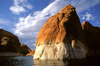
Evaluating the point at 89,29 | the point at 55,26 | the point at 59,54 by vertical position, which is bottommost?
the point at 59,54

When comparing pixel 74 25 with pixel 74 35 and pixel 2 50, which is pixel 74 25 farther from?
pixel 2 50

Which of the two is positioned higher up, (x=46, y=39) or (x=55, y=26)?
(x=55, y=26)

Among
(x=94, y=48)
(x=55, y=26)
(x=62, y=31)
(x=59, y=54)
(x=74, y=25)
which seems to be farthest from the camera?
(x=94, y=48)

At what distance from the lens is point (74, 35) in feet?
74.6

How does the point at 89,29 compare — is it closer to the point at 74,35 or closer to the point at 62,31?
the point at 74,35

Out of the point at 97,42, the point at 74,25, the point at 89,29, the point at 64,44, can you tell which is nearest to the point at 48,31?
the point at 64,44

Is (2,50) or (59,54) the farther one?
(2,50)

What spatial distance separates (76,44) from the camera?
21.6 metres

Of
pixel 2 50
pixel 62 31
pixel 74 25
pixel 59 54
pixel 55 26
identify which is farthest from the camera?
pixel 2 50

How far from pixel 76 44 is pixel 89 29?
99.8ft

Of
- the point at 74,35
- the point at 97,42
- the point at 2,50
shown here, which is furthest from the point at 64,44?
the point at 2,50

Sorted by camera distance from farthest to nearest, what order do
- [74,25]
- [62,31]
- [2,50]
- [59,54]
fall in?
1. [2,50]
2. [74,25]
3. [62,31]
4. [59,54]

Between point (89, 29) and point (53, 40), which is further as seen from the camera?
point (89, 29)

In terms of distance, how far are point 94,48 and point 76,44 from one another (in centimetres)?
2971
